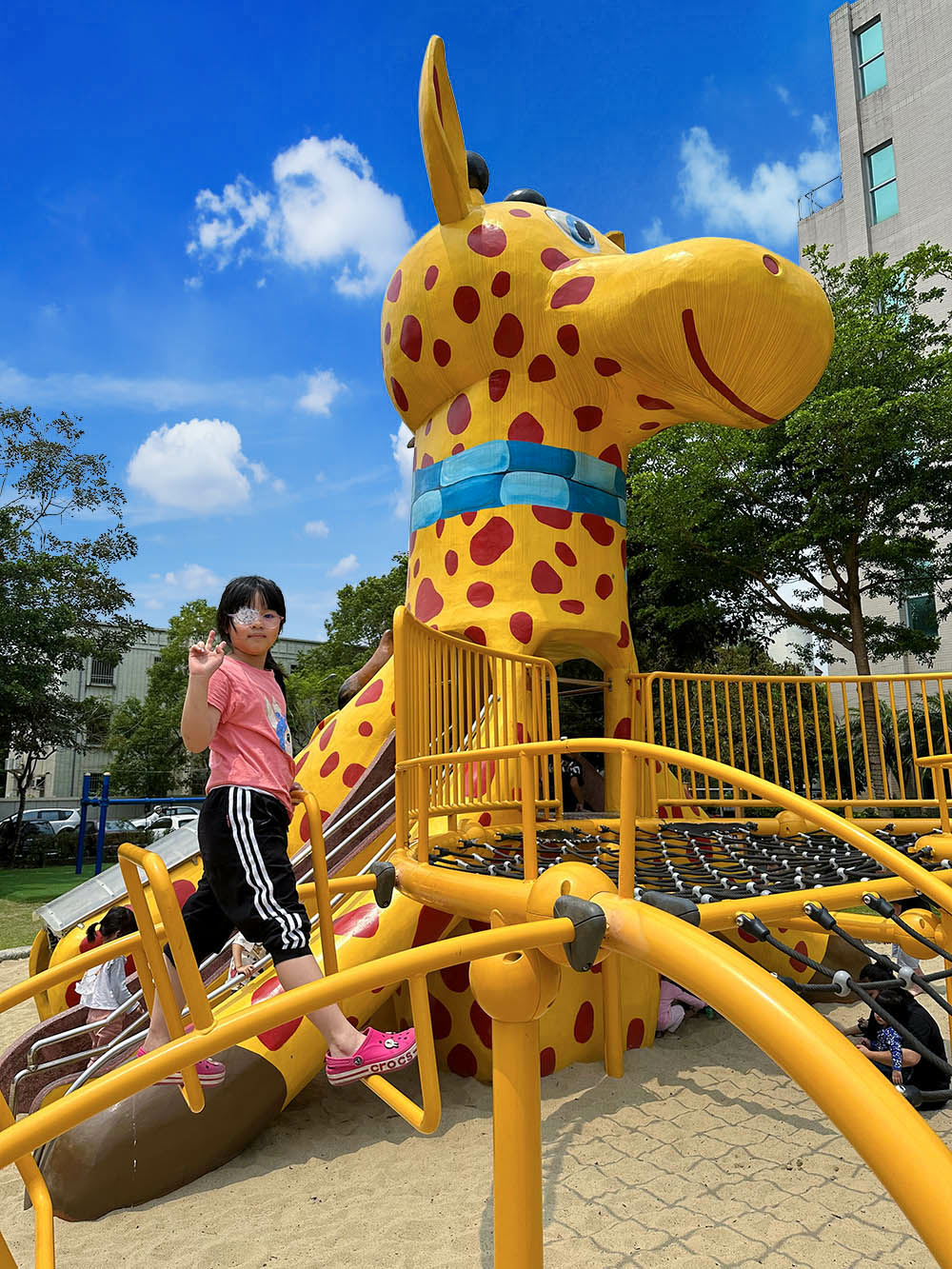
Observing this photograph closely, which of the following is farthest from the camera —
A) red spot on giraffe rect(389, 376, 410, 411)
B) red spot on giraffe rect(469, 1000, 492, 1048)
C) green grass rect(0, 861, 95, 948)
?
green grass rect(0, 861, 95, 948)

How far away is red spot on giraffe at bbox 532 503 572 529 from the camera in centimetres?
579

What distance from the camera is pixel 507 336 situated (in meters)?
5.96

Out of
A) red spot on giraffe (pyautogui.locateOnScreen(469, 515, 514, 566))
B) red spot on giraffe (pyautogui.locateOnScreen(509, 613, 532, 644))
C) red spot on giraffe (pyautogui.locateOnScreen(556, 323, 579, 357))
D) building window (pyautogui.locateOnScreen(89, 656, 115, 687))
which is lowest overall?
red spot on giraffe (pyautogui.locateOnScreen(509, 613, 532, 644))

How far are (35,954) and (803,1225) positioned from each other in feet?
17.1

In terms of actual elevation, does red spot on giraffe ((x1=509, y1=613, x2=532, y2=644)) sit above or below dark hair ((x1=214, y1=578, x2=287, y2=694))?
above

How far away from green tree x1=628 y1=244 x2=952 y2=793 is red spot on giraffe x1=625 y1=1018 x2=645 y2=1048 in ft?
30.7

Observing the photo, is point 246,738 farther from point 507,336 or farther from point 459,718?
point 507,336

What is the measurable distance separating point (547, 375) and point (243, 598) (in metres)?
3.83

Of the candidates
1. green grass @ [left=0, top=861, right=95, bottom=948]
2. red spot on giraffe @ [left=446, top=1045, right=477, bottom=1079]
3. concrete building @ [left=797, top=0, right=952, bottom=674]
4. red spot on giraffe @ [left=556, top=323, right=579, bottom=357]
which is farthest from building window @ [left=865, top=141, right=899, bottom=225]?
green grass @ [left=0, top=861, right=95, bottom=948]

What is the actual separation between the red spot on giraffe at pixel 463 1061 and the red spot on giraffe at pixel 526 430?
12.7 ft

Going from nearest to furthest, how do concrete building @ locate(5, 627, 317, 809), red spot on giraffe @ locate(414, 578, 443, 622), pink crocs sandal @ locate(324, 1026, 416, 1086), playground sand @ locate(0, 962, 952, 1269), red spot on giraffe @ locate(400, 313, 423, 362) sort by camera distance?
pink crocs sandal @ locate(324, 1026, 416, 1086) → playground sand @ locate(0, 962, 952, 1269) → red spot on giraffe @ locate(414, 578, 443, 622) → red spot on giraffe @ locate(400, 313, 423, 362) → concrete building @ locate(5, 627, 317, 809)

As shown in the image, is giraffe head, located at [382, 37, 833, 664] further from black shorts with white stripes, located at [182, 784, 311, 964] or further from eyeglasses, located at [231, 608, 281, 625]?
black shorts with white stripes, located at [182, 784, 311, 964]

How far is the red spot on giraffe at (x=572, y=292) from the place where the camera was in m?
5.77

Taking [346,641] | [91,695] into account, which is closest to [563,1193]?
[346,641]
